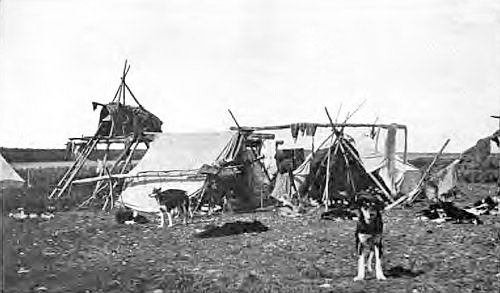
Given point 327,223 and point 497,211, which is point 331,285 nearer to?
point 327,223

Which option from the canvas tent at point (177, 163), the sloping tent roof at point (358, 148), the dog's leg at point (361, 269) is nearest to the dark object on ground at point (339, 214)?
the sloping tent roof at point (358, 148)

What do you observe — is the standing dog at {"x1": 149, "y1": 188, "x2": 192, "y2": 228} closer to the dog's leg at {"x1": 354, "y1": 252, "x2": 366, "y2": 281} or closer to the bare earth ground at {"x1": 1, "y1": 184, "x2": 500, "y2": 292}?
the bare earth ground at {"x1": 1, "y1": 184, "x2": 500, "y2": 292}

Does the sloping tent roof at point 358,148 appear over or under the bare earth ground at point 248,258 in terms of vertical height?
over

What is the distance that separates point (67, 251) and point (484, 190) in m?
11.2

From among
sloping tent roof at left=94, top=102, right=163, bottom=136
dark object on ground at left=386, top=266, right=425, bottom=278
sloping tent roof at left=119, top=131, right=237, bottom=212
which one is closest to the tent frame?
sloping tent roof at left=94, top=102, right=163, bottom=136

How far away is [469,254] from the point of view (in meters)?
7.75

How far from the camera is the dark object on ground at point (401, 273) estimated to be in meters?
6.57

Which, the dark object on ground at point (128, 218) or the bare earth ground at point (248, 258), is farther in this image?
the dark object on ground at point (128, 218)

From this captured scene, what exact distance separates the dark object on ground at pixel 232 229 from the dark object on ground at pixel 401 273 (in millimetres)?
3510

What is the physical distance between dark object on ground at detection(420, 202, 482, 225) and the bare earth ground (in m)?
0.27

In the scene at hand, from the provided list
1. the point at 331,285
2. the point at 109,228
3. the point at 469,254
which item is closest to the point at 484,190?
the point at 469,254

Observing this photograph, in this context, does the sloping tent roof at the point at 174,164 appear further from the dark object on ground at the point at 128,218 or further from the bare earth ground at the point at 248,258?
the bare earth ground at the point at 248,258

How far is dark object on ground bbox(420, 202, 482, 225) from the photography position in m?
10.5

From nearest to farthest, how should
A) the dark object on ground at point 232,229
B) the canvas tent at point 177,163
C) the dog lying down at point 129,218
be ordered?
the dark object on ground at point 232,229, the dog lying down at point 129,218, the canvas tent at point 177,163
